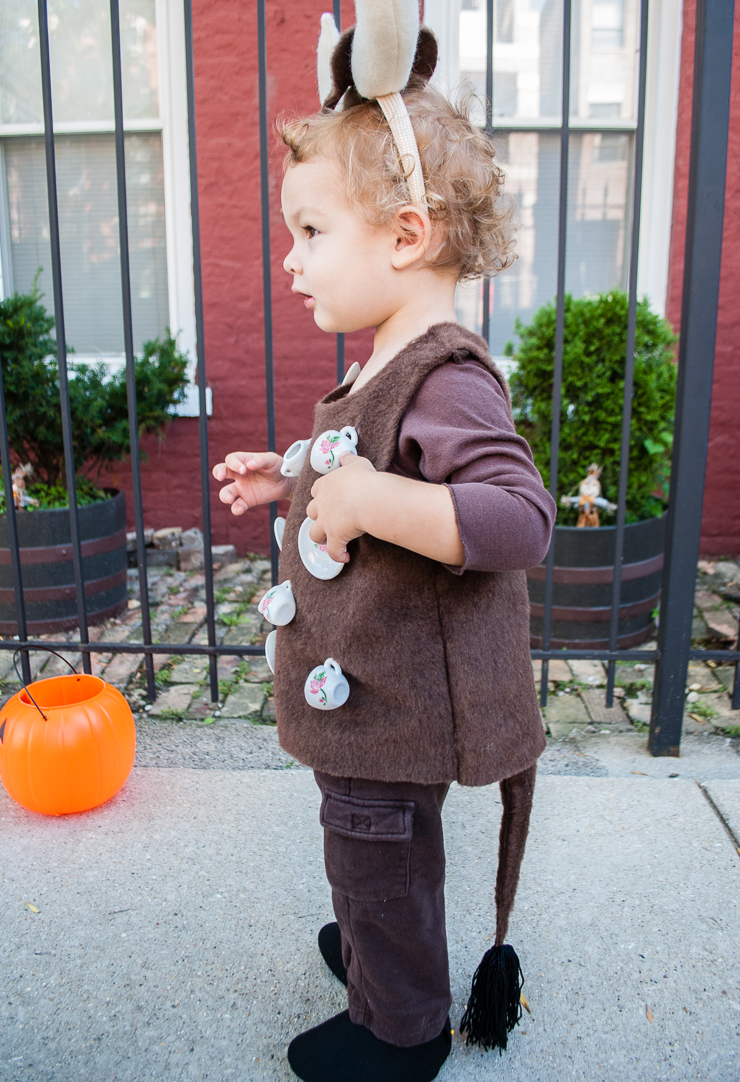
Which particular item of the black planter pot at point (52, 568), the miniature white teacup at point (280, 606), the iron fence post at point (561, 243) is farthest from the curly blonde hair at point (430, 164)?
the black planter pot at point (52, 568)

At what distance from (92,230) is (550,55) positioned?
276cm

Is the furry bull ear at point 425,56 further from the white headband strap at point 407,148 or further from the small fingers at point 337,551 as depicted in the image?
the small fingers at point 337,551

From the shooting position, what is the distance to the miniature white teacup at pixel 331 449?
3.87 feet

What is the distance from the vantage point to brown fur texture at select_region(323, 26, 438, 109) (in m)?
1.28

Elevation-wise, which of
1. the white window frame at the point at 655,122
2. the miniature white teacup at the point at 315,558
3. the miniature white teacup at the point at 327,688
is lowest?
the miniature white teacup at the point at 327,688

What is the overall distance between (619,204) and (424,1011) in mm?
4494

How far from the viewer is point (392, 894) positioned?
→ 4.10 ft

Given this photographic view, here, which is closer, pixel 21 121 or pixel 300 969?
pixel 300 969

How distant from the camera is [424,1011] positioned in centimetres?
135

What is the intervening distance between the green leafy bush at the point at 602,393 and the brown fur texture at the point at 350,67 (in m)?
2.05

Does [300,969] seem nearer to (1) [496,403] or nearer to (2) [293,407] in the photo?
(1) [496,403]

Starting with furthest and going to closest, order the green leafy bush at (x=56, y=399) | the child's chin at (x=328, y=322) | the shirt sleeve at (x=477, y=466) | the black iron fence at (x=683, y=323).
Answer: the green leafy bush at (x=56, y=399) < the black iron fence at (x=683, y=323) < the child's chin at (x=328, y=322) < the shirt sleeve at (x=477, y=466)

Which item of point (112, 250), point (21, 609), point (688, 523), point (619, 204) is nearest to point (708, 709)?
point (688, 523)

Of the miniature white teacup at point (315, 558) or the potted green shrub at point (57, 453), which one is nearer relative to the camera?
the miniature white teacup at point (315, 558)
